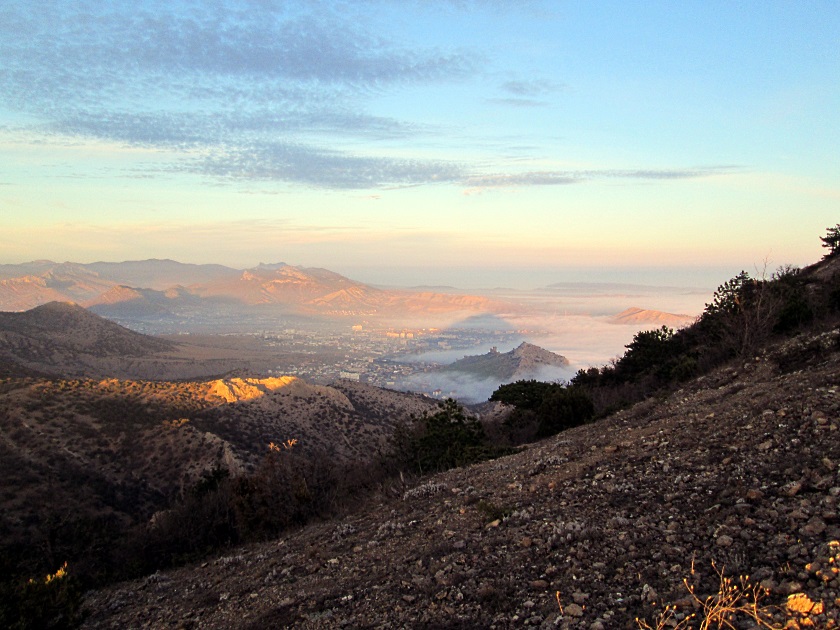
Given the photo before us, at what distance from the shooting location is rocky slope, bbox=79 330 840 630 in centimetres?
455

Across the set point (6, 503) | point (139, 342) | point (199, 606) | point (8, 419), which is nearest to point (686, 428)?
point (199, 606)

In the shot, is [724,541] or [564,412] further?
[564,412]

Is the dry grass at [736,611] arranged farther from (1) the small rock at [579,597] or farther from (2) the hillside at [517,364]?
(2) the hillside at [517,364]

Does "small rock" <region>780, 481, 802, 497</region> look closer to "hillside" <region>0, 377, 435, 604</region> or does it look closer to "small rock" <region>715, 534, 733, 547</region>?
"small rock" <region>715, 534, 733, 547</region>

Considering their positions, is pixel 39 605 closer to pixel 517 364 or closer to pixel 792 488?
pixel 792 488

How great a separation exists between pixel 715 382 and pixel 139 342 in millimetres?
103048

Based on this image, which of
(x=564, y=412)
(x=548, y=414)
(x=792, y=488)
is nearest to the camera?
(x=792, y=488)

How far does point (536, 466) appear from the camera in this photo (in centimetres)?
1004

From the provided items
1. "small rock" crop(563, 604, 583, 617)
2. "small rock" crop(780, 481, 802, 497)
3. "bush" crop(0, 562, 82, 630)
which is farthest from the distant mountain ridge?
"bush" crop(0, 562, 82, 630)

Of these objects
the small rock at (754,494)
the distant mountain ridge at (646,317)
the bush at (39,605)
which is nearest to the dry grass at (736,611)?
the small rock at (754,494)

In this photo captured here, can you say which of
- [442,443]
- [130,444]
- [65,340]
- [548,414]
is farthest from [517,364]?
[65,340]

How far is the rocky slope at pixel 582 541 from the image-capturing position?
4.55 meters

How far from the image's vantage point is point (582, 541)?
5809 mm

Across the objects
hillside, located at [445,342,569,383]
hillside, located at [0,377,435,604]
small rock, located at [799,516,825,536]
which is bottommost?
hillside, located at [445,342,569,383]
